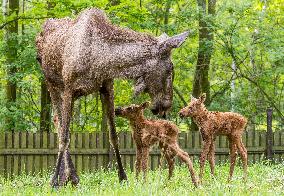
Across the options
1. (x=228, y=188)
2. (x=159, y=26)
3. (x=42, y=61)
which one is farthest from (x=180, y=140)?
(x=228, y=188)

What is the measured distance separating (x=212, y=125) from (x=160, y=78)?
106 cm

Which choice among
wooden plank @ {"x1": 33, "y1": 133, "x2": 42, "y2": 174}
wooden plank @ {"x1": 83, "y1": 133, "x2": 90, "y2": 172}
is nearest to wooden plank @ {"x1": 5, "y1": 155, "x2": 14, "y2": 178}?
wooden plank @ {"x1": 33, "y1": 133, "x2": 42, "y2": 174}

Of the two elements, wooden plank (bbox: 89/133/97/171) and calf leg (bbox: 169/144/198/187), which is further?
wooden plank (bbox: 89/133/97/171)

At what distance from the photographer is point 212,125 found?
27.9ft

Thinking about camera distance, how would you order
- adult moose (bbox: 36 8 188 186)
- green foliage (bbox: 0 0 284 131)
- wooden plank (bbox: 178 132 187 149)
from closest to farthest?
adult moose (bbox: 36 8 188 186)
green foliage (bbox: 0 0 284 131)
wooden plank (bbox: 178 132 187 149)

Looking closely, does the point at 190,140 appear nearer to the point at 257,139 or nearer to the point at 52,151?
the point at 257,139

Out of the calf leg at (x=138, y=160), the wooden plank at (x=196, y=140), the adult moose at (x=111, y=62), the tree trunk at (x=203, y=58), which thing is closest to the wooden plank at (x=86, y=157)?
the wooden plank at (x=196, y=140)

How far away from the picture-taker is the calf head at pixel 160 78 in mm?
8169

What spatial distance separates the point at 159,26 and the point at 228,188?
31.2 ft

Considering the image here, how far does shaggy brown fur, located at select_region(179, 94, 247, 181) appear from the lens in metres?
8.39

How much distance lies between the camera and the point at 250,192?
274 inches

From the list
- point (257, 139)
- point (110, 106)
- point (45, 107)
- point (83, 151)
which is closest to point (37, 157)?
point (83, 151)

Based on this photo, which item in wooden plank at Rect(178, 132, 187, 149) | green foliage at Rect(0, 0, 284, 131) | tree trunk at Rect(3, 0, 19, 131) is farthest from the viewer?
wooden plank at Rect(178, 132, 187, 149)

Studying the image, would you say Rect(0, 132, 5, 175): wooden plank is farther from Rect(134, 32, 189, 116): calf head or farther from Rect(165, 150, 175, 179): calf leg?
Rect(134, 32, 189, 116): calf head
